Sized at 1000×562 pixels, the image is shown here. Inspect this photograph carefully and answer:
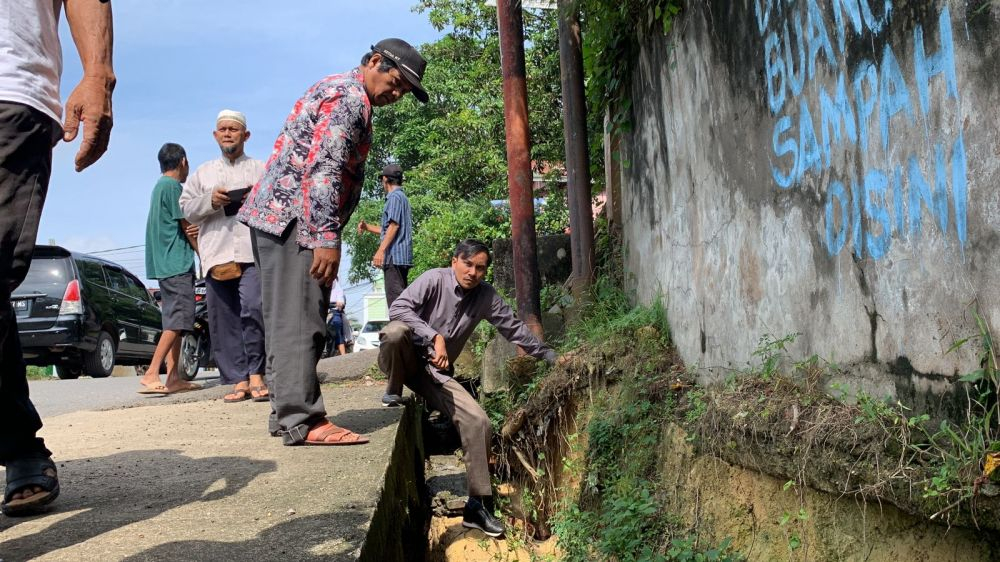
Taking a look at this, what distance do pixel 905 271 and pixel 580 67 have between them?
4.19 meters

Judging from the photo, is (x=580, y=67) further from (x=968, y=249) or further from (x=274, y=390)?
(x=968, y=249)

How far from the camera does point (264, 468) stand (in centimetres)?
377

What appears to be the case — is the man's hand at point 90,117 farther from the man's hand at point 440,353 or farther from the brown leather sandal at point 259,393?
the brown leather sandal at point 259,393

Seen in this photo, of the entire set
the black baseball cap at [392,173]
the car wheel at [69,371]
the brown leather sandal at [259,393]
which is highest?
the black baseball cap at [392,173]

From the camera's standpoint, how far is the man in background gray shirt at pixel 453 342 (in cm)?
518

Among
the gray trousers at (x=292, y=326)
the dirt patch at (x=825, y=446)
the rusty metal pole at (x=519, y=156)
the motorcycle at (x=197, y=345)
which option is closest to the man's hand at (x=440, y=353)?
the gray trousers at (x=292, y=326)

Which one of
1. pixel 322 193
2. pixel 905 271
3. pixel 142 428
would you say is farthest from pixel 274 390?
pixel 905 271

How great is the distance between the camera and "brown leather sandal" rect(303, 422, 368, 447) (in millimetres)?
4223

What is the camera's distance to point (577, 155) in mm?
6555

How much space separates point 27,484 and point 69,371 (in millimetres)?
9787

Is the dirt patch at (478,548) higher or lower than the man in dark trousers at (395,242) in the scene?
lower

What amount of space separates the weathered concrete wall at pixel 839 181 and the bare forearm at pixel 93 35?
227cm

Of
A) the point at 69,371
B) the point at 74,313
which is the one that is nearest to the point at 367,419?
the point at 74,313

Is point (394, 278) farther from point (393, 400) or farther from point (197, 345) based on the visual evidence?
point (197, 345)
